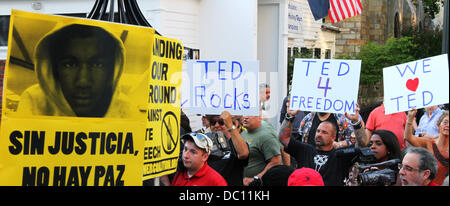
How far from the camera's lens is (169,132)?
18.0ft

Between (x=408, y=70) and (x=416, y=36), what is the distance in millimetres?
17764

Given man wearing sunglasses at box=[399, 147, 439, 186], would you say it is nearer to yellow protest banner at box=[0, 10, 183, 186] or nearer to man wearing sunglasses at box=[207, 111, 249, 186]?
man wearing sunglasses at box=[207, 111, 249, 186]

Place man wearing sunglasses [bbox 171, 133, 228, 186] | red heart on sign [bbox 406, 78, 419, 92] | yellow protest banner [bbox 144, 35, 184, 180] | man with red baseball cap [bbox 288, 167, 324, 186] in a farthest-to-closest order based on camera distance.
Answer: red heart on sign [bbox 406, 78, 419, 92]
man wearing sunglasses [bbox 171, 133, 228, 186]
yellow protest banner [bbox 144, 35, 184, 180]
man with red baseball cap [bbox 288, 167, 324, 186]

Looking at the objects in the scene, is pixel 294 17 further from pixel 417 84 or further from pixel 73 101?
pixel 73 101

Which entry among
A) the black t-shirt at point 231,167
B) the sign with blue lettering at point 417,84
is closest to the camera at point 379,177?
the sign with blue lettering at point 417,84

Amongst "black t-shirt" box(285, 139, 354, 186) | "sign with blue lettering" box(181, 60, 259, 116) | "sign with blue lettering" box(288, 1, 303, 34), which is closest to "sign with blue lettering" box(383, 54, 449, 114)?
"black t-shirt" box(285, 139, 354, 186)

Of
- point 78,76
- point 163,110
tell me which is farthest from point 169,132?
point 78,76

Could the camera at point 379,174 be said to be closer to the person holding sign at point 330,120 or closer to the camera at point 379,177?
the camera at point 379,177

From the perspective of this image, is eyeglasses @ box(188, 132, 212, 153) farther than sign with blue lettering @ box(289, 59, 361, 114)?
No

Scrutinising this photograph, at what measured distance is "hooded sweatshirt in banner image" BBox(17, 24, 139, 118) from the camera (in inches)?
170

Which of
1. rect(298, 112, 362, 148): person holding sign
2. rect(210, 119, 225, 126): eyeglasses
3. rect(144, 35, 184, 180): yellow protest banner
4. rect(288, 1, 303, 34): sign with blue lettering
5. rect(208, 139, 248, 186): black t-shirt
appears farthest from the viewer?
rect(288, 1, 303, 34): sign with blue lettering

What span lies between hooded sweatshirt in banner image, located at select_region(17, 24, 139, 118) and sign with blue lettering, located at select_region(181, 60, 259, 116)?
2.57m

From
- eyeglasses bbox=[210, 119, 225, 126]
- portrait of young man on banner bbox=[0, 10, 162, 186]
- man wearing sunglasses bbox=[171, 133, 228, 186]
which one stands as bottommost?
man wearing sunglasses bbox=[171, 133, 228, 186]

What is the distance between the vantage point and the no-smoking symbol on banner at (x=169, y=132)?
5422 millimetres
